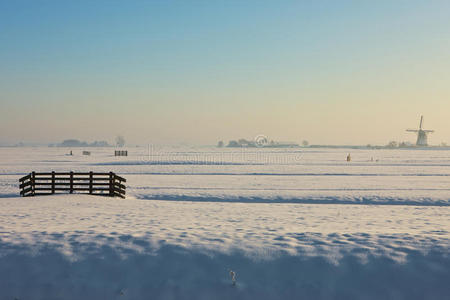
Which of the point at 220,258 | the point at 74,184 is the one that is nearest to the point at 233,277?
the point at 220,258

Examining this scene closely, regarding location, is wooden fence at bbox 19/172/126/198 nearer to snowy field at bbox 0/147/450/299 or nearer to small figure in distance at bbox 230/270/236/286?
snowy field at bbox 0/147/450/299

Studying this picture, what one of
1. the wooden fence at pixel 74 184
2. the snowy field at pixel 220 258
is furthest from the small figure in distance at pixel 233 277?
the wooden fence at pixel 74 184

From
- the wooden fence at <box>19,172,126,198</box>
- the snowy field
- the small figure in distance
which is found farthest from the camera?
the wooden fence at <box>19,172,126,198</box>

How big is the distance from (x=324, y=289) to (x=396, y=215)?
9496mm

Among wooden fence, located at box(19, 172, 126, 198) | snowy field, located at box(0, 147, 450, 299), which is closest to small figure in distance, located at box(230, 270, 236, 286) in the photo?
snowy field, located at box(0, 147, 450, 299)

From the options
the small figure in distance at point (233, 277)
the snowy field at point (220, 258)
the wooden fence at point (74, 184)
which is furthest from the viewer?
the wooden fence at point (74, 184)

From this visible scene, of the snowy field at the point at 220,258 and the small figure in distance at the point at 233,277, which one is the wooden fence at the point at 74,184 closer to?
the snowy field at the point at 220,258

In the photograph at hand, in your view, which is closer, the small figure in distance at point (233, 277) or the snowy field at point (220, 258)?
the snowy field at point (220, 258)

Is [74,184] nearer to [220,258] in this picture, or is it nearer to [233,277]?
[220,258]

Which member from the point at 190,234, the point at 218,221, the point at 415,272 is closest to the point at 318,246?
the point at 415,272

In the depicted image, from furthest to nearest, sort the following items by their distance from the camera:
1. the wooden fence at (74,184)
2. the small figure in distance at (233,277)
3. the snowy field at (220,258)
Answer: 1. the wooden fence at (74,184)
2. the small figure in distance at (233,277)
3. the snowy field at (220,258)

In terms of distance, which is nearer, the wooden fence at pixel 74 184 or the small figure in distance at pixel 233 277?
the small figure in distance at pixel 233 277

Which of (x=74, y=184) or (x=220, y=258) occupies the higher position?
(x=74, y=184)

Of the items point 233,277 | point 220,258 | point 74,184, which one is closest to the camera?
point 233,277
